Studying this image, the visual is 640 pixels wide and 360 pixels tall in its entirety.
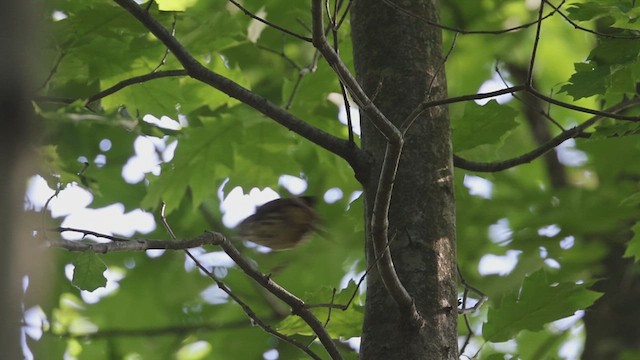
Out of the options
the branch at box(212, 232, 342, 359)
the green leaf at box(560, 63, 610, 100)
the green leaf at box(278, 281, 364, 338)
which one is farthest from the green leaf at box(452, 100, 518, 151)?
the branch at box(212, 232, 342, 359)

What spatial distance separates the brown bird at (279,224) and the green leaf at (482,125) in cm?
53

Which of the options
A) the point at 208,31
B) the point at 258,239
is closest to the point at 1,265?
the point at 258,239

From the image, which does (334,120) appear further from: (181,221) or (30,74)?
(30,74)

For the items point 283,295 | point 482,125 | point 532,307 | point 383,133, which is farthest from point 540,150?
point 283,295

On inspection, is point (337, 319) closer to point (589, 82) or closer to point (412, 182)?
point (412, 182)

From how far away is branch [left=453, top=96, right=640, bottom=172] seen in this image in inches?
79.8

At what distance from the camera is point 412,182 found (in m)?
1.93

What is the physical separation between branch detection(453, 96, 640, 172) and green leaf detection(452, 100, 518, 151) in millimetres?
205

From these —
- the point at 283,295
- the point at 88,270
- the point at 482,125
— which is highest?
the point at 482,125

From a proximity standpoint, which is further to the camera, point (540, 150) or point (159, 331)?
point (159, 331)

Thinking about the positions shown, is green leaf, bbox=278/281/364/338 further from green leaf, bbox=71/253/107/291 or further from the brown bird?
green leaf, bbox=71/253/107/291

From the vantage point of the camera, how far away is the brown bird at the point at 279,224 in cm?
216

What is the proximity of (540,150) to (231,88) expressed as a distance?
0.81 m

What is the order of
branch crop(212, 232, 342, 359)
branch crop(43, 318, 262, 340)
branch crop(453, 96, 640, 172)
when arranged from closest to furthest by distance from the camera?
branch crop(212, 232, 342, 359) → branch crop(453, 96, 640, 172) → branch crop(43, 318, 262, 340)
